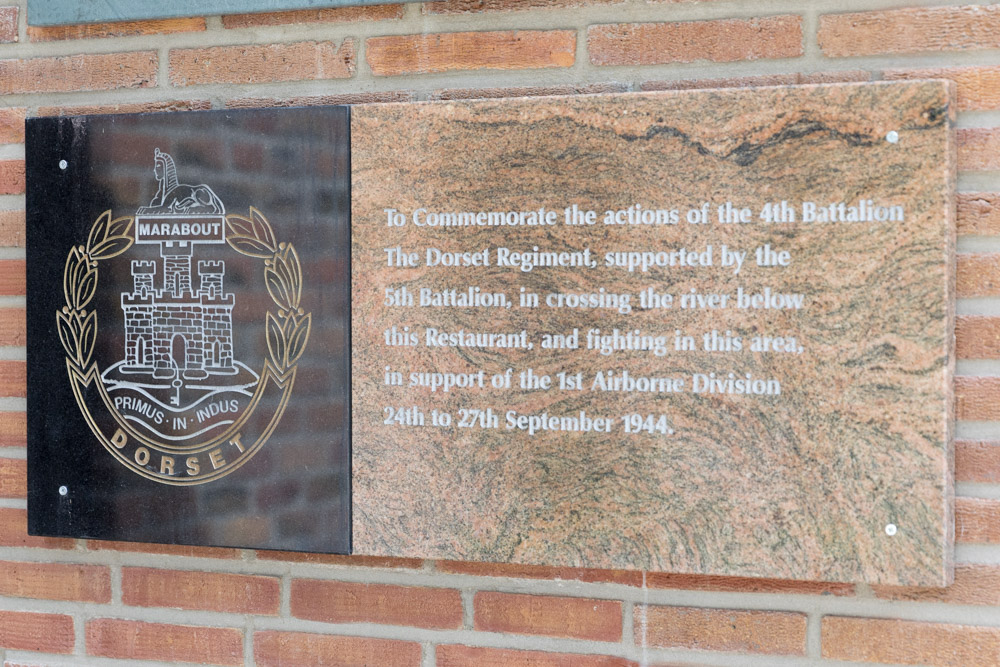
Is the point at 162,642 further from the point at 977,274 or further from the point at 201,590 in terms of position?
the point at 977,274

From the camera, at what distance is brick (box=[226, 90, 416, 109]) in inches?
61.6

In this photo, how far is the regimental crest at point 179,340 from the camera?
151cm

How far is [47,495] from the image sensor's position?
1.60 metres

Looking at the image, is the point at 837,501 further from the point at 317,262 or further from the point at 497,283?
the point at 317,262

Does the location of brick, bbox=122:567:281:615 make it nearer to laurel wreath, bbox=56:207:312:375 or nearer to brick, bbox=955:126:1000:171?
laurel wreath, bbox=56:207:312:375

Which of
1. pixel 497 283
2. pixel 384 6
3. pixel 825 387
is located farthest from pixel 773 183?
pixel 384 6

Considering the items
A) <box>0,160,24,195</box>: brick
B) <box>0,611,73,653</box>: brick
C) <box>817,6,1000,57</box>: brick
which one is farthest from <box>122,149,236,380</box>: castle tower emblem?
<box>817,6,1000,57</box>: brick

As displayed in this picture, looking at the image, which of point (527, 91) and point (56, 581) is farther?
point (56, 581)

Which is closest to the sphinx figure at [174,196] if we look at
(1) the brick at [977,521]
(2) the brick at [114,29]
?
(2) the brick at [114,29]

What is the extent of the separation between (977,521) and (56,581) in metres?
1.75

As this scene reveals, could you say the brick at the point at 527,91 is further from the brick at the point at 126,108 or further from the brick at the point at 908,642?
the brick at the point at 908,642

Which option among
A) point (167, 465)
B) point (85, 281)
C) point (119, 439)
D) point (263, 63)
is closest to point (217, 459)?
point (167, 465)

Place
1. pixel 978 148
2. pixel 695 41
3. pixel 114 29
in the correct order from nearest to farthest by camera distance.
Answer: pixel 978 148, pixel 695 41, pixel 114 29

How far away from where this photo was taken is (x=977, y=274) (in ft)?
4.45
